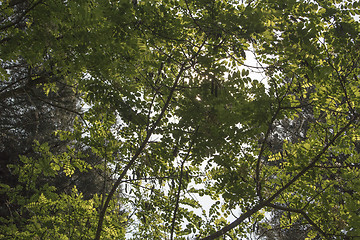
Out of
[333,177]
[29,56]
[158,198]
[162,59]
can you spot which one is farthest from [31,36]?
[333,177]

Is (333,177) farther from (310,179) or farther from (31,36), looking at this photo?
(31,36)

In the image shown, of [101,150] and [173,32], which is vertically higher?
[173,32]

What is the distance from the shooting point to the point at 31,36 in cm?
391

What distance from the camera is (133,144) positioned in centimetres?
447

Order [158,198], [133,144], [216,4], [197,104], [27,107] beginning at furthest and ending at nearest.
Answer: [27,107] < [158,198] < [133,144] < [216,4] < [197,104]

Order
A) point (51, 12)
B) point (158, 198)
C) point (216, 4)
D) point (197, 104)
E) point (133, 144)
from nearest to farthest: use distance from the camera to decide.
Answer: point (197, 104), point (216, 4), point (51, 12), point (133, 144), point (158, 198)

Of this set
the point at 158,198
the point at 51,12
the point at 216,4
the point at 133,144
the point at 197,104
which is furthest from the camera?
the point at 158,198

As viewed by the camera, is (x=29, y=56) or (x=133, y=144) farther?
(x=133, y=144)

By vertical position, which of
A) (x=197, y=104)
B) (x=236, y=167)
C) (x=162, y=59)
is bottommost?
(x=236, y=167)

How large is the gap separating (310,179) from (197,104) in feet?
6.32

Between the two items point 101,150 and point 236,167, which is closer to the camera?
point 236,167

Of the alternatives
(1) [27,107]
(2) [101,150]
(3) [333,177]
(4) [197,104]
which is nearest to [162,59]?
(4) [197,104]

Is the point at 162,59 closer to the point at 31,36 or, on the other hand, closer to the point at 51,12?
the point at 51,12

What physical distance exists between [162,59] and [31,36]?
72.3 inches
